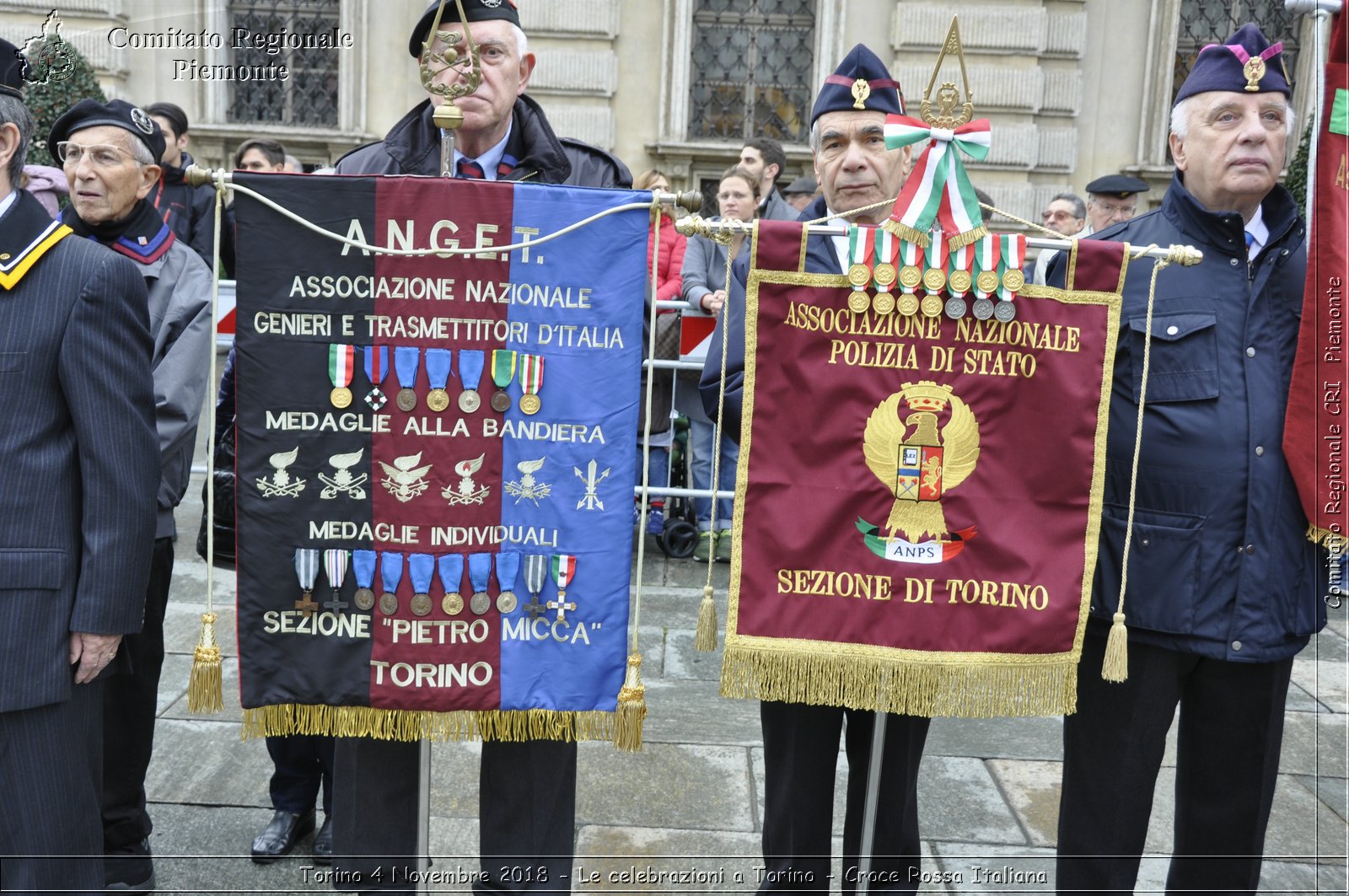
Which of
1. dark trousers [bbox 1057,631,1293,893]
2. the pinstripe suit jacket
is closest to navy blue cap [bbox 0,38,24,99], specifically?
the pinstripe suit jacket

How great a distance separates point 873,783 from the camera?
2.94m

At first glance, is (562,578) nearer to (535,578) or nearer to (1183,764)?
(535,578)

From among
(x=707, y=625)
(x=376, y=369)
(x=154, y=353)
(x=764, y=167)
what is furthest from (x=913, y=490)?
(x=764, y=167)

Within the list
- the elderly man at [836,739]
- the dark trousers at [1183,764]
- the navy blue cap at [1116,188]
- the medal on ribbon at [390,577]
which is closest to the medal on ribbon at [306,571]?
the medal on ribbon at [390,577]

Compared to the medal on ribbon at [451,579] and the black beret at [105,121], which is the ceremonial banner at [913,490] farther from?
the black beret at [105,121]

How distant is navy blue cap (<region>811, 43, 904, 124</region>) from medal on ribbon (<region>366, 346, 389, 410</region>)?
1296mm

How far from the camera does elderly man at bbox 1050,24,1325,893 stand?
9.30ft

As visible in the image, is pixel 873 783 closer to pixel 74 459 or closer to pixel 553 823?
pixel 553 823

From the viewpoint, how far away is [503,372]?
2.65 meters

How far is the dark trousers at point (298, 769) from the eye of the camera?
3.66 metres

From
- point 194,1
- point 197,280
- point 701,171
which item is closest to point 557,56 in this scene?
point 701,171

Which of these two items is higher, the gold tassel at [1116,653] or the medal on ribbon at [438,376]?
the medal on ribbon at [438,376]

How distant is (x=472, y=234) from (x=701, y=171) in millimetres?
10228

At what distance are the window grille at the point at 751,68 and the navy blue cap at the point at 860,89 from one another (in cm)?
970
